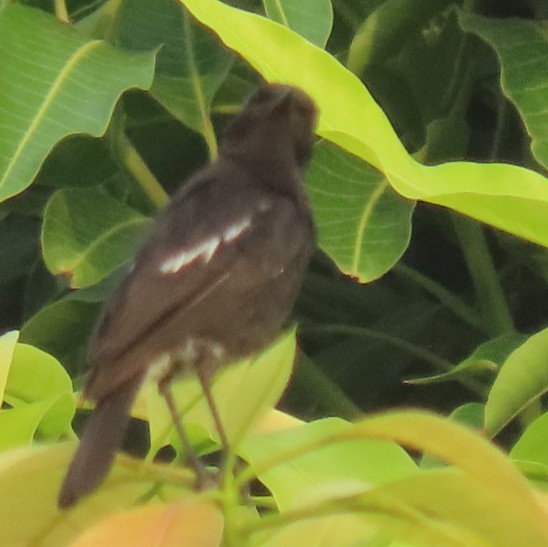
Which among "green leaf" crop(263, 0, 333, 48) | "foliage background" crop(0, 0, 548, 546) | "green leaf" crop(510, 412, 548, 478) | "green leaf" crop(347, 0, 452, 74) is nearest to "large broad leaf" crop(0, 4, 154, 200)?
"foliage background" crop(0, 0, 548, 546)

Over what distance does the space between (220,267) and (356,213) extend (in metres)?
0.44

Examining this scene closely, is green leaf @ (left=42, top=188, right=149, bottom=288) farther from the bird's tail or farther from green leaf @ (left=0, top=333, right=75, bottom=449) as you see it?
the bird's tail

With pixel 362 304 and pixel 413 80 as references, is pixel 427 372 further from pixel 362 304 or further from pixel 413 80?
pixel 413 80

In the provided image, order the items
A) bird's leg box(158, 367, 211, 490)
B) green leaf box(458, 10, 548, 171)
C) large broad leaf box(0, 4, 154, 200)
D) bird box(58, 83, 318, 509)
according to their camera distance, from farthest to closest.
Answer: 1. green leaf box(458, 10, 548, 171)
2. large broad leaf box(0, 4, 154, 200)
3. bird box(58, 83, 318, 509)
4. bird's leg box(158, 367, 211, 490)

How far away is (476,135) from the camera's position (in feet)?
5.37

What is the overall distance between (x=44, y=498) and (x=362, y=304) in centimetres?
101

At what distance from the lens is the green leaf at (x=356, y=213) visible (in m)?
1.23

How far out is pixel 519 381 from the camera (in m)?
0.85

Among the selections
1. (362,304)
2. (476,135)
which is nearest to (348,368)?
(362,304)

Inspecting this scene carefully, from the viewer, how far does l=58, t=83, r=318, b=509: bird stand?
0.80 m

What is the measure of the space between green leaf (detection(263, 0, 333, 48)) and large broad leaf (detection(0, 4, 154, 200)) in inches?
5.7

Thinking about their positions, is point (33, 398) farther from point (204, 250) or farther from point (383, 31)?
point (383, 31)

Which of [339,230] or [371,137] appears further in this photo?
[339,230]

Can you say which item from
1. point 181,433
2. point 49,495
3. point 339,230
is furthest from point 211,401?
point 339,230
